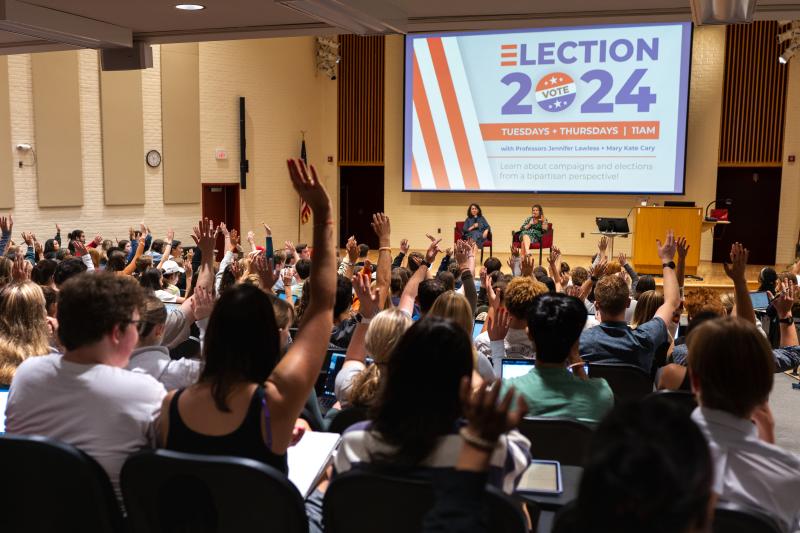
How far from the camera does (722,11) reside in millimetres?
4270

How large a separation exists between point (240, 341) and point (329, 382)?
1.66m

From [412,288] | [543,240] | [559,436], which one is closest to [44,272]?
[412,288]

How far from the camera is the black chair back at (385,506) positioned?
1640 mm

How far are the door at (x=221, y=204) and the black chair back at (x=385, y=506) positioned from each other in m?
12.6

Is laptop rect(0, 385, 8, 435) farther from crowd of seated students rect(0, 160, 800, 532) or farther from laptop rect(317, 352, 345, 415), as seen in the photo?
laptop rect(317, 352, 345, 415)

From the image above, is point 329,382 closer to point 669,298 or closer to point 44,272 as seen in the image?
point 669,298

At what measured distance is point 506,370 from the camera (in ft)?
11.2

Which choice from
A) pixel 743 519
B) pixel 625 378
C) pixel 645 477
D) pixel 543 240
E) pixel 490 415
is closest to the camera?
pixel 645 477

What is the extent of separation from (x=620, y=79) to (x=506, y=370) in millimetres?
11251

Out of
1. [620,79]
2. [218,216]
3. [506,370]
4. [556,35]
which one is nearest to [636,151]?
[620,79]

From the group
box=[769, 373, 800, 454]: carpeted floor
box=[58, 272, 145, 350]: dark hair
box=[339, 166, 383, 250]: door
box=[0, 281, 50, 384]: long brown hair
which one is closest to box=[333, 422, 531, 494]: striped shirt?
box=[58, 272, 145, 350]: dark hair

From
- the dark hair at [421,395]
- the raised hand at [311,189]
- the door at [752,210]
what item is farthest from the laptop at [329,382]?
the door at [752,210]

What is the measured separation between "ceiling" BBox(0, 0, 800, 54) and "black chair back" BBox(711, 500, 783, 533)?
3612 millimetres

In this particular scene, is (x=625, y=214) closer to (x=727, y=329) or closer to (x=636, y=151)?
(x=636, y=151)
